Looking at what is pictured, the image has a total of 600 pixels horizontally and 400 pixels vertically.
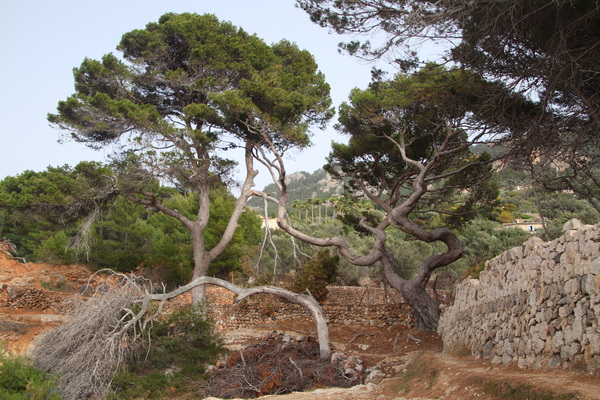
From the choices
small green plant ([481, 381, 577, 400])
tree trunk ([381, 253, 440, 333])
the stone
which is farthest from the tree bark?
the stone

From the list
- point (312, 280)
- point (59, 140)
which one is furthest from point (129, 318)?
point (59, 140)

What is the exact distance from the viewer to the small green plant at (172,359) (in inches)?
331

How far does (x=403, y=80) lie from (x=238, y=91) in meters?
5.40

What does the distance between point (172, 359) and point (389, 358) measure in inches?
175

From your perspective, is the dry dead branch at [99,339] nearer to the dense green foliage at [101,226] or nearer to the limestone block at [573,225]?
the limestone block at [573,225]

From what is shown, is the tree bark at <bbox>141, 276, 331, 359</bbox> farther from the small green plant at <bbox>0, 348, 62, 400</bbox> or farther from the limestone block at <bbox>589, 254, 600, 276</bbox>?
the limestone block at <bbox>589, 254, 600, 276</bbox>

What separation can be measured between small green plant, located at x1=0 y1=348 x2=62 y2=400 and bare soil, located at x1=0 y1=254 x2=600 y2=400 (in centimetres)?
256

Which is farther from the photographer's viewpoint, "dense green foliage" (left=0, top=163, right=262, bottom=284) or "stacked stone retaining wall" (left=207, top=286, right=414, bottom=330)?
"dense green foliage" (left=0, top=163, right=262, bottom=284)

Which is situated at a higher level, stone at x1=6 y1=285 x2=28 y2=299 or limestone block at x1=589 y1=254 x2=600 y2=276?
limestone block at x1=589 y1=254 x2=600 y2=276

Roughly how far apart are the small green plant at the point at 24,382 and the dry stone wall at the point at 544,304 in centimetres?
679

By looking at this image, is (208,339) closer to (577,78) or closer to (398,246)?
(577,78)

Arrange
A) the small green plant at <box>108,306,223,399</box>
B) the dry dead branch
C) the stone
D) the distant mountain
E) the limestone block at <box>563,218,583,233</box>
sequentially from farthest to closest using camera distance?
the distant mountain → the stone → the small green plant at <box>108,306,223,399</box> → the dry dead branch → the limestone block at <box>563,218,583,233</box>

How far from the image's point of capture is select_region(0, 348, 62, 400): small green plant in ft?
24.1

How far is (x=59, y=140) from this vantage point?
15727 millimetres
